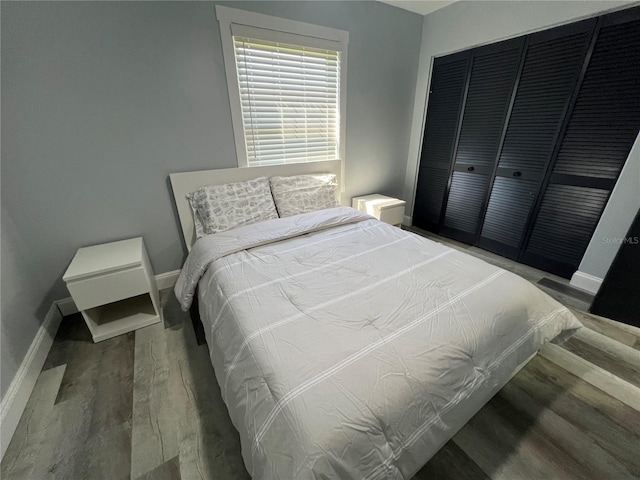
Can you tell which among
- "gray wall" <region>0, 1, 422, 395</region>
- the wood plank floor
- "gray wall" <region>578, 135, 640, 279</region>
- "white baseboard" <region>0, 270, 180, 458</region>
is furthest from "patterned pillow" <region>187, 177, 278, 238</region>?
"gray wall" <region>578, 135, 640, 279</region>

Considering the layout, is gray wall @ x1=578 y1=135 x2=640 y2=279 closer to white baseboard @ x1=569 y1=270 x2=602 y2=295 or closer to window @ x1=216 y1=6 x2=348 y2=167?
white baseboard @ x1=569 y1=270 x2=602 y2=295

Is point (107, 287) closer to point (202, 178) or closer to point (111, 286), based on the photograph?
point (111, 286)

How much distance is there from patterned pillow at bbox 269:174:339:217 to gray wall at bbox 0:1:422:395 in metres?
0.47

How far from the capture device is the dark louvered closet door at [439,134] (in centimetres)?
271

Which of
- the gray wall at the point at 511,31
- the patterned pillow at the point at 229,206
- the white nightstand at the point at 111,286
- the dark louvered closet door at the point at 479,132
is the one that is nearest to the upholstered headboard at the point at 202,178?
the patterned pillow at the point at 229,206

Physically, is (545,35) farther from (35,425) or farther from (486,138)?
(35,425)

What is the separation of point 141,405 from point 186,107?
197 cm

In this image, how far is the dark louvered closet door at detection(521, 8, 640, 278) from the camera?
1.76 m

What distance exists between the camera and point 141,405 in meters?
1.30

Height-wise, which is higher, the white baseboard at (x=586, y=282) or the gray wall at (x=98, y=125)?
the gray wall at (x=98, y=125)

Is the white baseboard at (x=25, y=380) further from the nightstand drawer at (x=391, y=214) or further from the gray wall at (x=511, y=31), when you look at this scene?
the gray wall at (x=511, y=31)

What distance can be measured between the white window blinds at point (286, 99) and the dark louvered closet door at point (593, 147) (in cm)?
198

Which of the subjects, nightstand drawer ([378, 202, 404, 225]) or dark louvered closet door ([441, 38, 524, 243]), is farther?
nightstand drawer ([378, 202, 404, 225])

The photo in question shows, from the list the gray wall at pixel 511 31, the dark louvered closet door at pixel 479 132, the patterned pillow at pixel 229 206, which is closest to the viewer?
the gray wall at pixel 511 31
